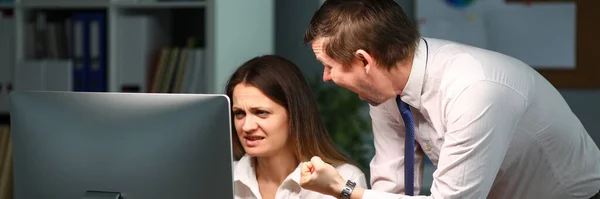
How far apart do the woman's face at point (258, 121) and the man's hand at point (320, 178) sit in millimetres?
508

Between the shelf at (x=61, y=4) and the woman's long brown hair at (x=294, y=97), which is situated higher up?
the shelf at (x=61, y=4)

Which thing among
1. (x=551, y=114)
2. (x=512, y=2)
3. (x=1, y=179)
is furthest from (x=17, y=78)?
(x=551, y=114)

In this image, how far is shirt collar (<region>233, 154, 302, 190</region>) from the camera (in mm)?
2122

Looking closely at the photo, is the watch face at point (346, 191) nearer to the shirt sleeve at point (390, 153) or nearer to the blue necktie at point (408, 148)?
the blue necktie at point (408, 148)

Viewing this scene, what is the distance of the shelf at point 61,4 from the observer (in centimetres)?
336

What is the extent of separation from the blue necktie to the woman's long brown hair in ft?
0.94

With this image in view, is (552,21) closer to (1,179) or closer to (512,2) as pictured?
(512,2)

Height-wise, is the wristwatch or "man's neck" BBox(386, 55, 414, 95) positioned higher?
"man's neck" BBox(386, 55, 414, 95)

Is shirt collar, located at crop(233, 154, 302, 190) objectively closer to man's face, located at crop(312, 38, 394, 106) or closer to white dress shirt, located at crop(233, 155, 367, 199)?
white dress shirt, located at crop(233, 155, 367, 199)

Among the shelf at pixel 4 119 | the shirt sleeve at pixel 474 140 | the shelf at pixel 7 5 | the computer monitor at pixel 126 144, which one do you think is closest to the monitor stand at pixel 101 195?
the computer monitor at pixel 126 144

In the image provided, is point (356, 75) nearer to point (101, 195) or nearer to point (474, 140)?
point (474, 140)

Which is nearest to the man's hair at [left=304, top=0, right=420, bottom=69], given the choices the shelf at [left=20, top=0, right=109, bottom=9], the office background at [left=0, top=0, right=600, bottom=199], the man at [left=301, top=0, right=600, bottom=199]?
the man at [left=301, top=0, right=600, bottom=199]

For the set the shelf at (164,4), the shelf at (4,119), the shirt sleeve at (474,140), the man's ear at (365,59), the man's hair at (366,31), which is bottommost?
the shelf at (4,119)

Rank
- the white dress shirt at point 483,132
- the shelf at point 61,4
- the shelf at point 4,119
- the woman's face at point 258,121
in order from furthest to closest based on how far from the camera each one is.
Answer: the shelf at point 4,119, the shelf at point 61,4, the woman's face at point 258,121, the white dress shirt at point 483,132
